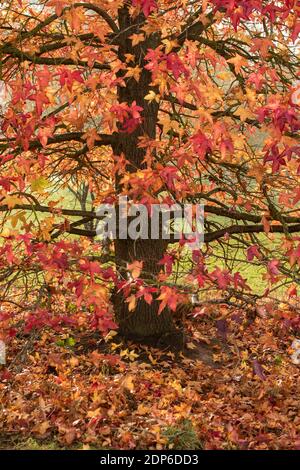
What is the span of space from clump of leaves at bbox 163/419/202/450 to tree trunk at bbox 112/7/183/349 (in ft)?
5.90

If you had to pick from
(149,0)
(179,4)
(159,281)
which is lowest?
(159,281)

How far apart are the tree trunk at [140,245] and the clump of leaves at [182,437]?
1.80 m

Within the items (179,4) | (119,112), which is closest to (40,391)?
(119,112)

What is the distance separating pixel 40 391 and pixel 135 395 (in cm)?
88

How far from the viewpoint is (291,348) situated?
25.4ft

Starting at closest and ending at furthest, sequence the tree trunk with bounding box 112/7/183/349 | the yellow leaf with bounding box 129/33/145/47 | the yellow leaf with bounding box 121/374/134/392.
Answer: the yellow leaf with bounding box 129/33/145/47
the yellow leaf with bounding box 121/374/134/392
the tree trunk with bounding box 112/7/183/349

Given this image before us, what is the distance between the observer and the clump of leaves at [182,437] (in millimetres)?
4582

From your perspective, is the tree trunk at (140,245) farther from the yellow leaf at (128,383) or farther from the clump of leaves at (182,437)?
the clump of leaves at (182,437)

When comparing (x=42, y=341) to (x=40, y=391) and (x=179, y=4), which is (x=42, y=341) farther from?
(x=179, y=4)

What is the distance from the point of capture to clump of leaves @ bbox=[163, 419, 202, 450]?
4.58m

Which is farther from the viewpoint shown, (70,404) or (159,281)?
(70,404)
